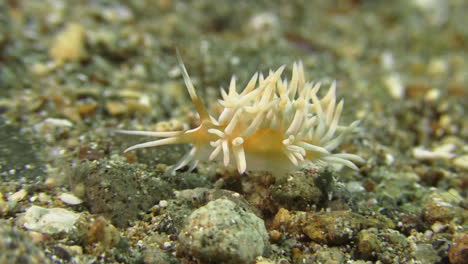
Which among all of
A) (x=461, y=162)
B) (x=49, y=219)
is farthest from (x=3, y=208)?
(x=461, y=162)

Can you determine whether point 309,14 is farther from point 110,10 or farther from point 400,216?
point 400,216

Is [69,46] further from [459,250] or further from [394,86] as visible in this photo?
[459,250]

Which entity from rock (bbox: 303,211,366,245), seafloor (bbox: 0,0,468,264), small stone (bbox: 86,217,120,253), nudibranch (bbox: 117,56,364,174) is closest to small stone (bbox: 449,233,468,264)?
seafloor (bbox: 0,0,468,264)

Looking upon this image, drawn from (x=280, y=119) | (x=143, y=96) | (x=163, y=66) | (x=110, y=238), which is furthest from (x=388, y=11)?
(x=110, y=238)

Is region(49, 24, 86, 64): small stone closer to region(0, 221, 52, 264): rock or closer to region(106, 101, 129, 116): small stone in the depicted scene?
region(106, 101, 129, 116): small stone

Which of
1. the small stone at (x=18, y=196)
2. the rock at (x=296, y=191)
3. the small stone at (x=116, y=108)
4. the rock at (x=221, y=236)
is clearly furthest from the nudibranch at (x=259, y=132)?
the small stone at (x=116, y=108)

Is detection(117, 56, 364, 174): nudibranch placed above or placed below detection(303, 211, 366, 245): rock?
above
